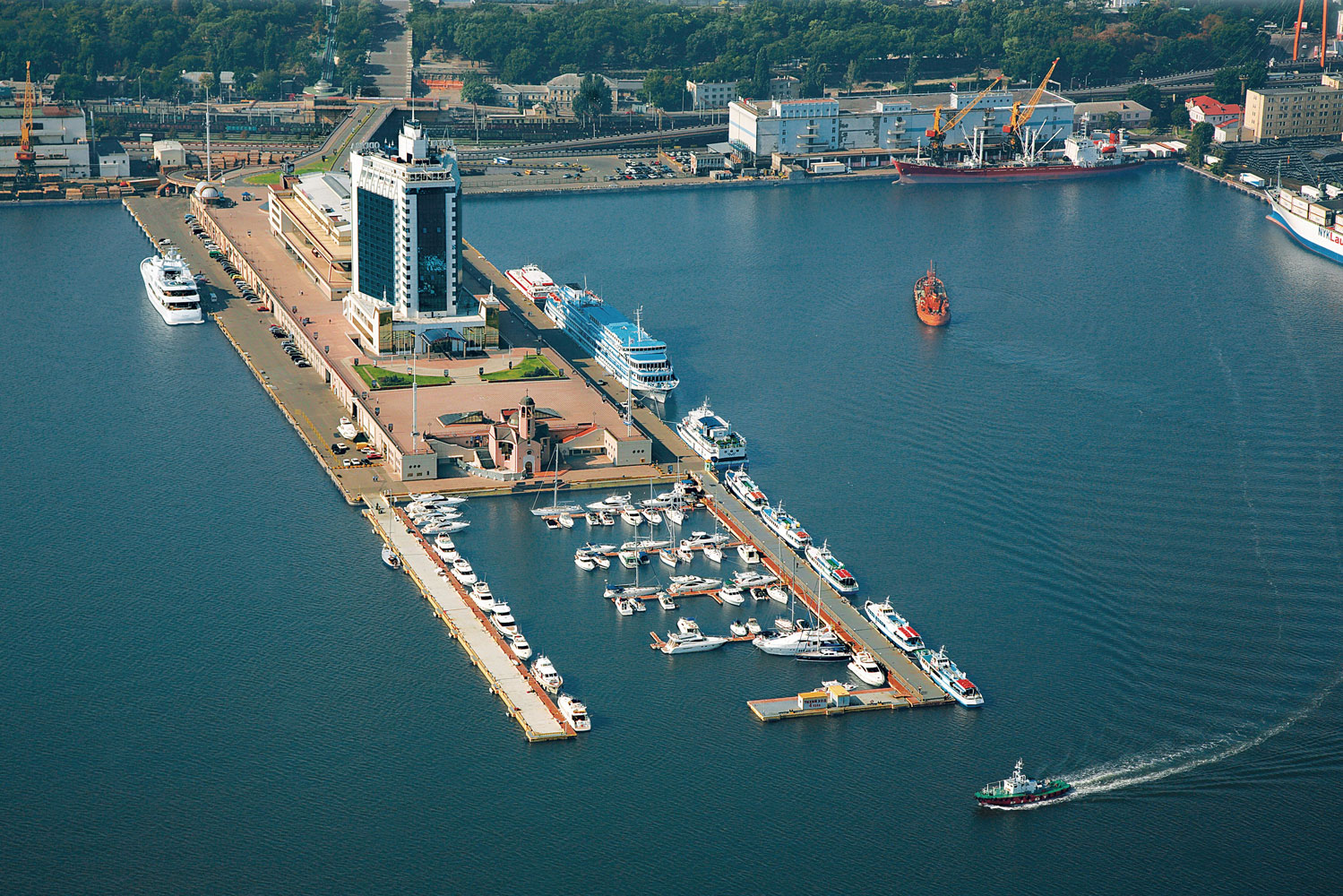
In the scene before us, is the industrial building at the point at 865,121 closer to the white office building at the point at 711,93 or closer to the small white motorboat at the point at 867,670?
the white office building at the point at 711,93

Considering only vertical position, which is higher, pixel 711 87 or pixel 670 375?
pixel 711 87

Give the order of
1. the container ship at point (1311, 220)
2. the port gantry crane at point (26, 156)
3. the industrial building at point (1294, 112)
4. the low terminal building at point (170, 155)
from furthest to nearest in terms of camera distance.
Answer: the industrial building at point (1294, 112) → the low terminal building at point (170, 155) → the port gantry crane at point (26, 156) → the container ship at point (1311, 220)

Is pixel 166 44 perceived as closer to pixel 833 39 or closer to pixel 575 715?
pixel 833 39

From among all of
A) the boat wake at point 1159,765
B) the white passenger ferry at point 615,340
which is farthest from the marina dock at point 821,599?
the white passenger ferry at point 615,340

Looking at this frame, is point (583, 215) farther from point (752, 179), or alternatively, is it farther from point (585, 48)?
point (585, 48)

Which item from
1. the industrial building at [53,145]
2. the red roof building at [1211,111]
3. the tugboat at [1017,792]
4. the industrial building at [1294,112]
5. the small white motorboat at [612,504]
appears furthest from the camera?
the red roof building at [1211,111]

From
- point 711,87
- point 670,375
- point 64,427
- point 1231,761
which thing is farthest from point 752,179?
point 1231,761

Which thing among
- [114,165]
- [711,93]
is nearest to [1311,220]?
[711,93]

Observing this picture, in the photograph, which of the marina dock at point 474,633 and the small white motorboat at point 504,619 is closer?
the marina dock at point 474,633
